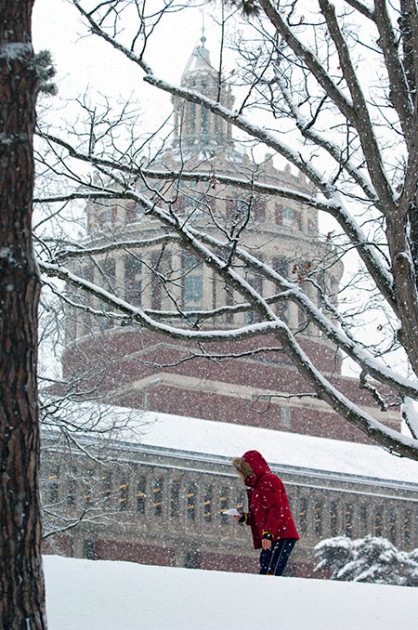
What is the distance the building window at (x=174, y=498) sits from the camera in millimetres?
26580

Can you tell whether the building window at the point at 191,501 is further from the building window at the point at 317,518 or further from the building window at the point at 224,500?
the building window at the point at 317,518

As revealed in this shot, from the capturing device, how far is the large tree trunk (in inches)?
116

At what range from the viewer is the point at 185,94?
6.98 m

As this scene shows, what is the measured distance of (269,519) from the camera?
22.1 ft

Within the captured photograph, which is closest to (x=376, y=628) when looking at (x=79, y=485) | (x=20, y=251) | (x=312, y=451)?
(x=20, y=251)

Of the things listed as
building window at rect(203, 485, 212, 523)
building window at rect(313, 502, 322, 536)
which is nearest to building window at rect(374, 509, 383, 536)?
building window at rect(313, 502, 322, 536)

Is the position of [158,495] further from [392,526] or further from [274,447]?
[392,526]

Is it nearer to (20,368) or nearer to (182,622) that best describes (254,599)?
(182,622)

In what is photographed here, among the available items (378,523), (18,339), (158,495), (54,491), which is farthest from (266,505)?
(378,523)

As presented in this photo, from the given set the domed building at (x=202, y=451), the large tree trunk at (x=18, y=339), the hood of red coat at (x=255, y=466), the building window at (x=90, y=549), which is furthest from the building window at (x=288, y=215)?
the large tree trunk at (x=18, y=339)

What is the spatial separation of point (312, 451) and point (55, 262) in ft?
86.0

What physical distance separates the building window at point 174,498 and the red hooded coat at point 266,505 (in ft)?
65.5

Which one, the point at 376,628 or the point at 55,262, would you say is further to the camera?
the point at 55,262

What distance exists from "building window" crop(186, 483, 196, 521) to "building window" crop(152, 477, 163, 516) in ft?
2.92
